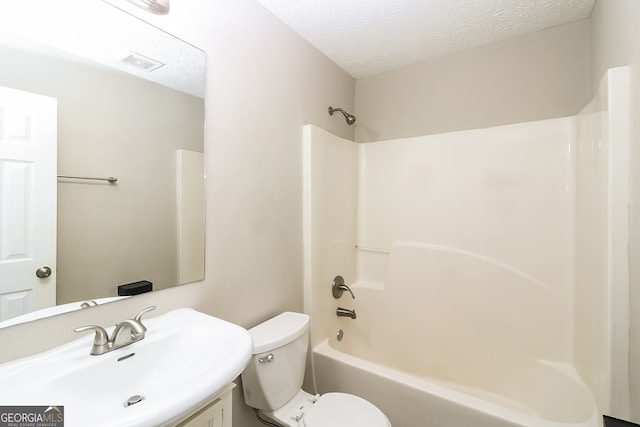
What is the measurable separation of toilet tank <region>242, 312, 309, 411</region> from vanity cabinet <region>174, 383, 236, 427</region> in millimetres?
312

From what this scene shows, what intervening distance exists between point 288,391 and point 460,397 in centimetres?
81

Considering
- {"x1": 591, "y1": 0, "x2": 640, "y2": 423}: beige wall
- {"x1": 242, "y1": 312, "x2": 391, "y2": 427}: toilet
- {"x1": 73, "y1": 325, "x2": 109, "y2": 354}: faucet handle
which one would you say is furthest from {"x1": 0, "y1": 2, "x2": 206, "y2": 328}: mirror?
{"x1": 591, "y1": 0, "x2": 640, "y2": 423}: beige wall

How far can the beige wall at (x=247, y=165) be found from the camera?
45.9 inches

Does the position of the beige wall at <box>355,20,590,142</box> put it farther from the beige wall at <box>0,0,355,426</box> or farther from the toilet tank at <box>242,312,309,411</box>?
the toilet tank at <box>242,312,309,411</box>

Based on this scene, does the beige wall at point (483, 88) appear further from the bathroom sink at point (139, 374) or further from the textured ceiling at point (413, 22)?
the bathroom sink at point (139, 374)

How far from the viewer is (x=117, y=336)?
848 millimetres

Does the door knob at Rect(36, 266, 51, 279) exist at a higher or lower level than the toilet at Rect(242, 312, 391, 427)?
higher

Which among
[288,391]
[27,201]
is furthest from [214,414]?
[27,201]

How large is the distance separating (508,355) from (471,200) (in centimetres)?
96

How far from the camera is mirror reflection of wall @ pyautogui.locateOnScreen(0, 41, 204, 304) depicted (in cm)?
84

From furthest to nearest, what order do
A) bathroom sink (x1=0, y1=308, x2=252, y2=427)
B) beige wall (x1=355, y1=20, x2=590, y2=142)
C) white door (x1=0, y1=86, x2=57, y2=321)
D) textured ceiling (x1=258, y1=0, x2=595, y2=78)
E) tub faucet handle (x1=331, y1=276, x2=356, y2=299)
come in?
tub faucet handle (x1=331, y1=276, x2=356, y2=299) < beige wall (x1=355, y1=20, x2=590, y2=142) < textured ceiling (x1=258, y1=0, x2=595, y2=78) < white door (x1=0, y1=86, x2=57, y2=321) < bathroom sink (x1=0, y1=308, x2=252, y2=427)

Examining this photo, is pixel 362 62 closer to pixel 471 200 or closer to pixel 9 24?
pixel 471 200

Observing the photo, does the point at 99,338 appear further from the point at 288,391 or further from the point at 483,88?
the point at 483,88

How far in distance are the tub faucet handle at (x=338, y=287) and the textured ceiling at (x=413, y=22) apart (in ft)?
5.18
